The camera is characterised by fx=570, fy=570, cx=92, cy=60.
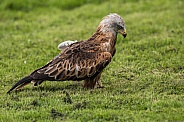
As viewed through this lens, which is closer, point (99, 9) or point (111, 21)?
point (111, 21)

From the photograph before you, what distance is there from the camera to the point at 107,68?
42.2 feet

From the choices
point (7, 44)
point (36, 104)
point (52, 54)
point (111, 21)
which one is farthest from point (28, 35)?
point (36, 104)

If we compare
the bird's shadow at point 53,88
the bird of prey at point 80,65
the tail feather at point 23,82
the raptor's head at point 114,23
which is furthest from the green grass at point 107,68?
the raptor's head at point 114,23

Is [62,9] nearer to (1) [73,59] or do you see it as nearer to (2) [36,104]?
(1) [73,59]

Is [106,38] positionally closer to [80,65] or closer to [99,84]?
[80,65]

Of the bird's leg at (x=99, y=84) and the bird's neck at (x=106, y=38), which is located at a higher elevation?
the bird's neck at (x=106, y=38)

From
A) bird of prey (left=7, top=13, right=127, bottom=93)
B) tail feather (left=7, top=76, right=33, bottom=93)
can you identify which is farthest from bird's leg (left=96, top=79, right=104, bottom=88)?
tail feather (left=7, top=76, right=33, bottom=93)

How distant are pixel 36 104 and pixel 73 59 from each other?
151 centimetres

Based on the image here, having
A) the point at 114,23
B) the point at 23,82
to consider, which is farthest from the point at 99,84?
the point at 23,82

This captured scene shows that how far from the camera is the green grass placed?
30.7ft

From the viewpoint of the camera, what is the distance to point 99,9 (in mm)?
19828

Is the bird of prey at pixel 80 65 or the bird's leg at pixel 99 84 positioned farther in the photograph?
the bird's leg at pixel 99 84

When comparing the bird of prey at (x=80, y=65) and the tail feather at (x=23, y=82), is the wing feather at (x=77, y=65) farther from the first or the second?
the tail feather at (x=23, y=82)

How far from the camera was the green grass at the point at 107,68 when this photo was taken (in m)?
9.37
